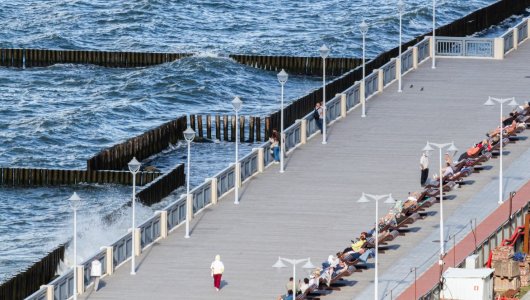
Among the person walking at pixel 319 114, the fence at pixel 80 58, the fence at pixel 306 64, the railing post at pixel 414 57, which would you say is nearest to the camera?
the person walking at pixel 319 114

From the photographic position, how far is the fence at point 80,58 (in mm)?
134375

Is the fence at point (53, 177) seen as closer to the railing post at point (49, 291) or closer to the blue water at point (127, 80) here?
the blue water at point (127, 80)

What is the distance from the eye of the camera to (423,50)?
3858 inches

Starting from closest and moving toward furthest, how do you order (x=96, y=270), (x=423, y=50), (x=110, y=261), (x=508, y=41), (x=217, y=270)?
(x=217, y=270), (x=96, y=270), (x=110, y=261), (x=423, y=50), (x=508, y=41)

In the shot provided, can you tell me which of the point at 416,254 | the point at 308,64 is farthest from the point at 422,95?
the point at 308,64

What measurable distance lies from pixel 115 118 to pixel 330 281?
5872cm

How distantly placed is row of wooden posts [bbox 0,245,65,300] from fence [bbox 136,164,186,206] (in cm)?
991

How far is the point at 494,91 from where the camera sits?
90.4 meters

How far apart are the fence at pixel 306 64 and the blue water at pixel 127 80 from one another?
90cm

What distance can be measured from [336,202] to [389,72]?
2110 centimetres

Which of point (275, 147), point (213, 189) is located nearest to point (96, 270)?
point (213, 189)

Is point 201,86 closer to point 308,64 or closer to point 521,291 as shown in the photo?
point 308,64

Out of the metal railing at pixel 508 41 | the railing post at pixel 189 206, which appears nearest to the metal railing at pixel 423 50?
the metal railing at pixel 508 41

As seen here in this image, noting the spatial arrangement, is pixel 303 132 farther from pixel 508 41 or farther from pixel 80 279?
pixel 508 41
